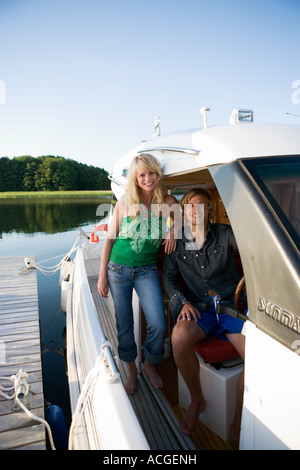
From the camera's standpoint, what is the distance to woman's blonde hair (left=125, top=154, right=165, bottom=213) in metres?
2.03

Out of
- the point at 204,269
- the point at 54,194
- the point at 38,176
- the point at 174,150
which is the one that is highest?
the point at 38,176

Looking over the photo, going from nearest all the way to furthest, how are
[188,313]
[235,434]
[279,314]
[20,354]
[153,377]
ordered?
[279,314]
[235,434]
[188,313]
[153,377]
[20,354]

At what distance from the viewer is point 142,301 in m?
2.18

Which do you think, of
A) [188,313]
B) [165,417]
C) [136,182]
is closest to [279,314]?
[188,313]

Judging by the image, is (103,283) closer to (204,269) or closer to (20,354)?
(204,269)

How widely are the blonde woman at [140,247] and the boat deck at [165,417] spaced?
14.0 inches

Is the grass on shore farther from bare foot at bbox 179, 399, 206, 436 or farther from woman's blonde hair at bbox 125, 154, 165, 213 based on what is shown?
bare foot at bbox 179, 399, 206, 436

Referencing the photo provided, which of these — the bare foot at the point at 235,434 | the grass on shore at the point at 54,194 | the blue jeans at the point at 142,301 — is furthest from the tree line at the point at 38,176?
the bare foot at the point at 235,434

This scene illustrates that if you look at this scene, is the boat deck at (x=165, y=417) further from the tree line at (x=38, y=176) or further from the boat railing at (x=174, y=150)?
the tree line at (x=38, y=176)

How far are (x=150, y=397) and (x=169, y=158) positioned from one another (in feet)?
6.24

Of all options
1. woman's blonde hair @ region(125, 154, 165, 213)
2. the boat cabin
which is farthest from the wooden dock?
woman's blonde hair @ region(125, 154, 165, 213)

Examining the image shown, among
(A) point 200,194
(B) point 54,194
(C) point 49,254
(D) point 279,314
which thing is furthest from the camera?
(B) point 54,194

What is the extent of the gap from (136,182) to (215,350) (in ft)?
4.17
